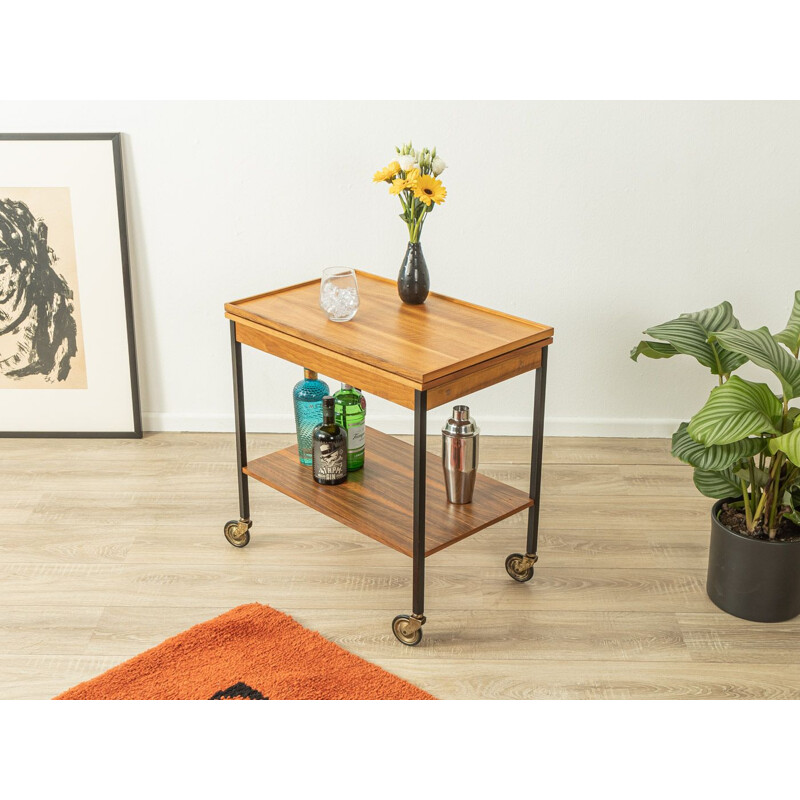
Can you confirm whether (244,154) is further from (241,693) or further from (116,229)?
(241,693)

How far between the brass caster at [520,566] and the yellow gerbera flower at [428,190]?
3.14 ft

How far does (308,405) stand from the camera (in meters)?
2.73

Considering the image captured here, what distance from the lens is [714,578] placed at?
2.56 metres

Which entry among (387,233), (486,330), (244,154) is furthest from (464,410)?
(244,154)

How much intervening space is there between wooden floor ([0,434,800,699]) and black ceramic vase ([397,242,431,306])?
0.75 metres

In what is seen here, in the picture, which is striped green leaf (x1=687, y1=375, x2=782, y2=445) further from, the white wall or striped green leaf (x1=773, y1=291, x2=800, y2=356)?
the white wall

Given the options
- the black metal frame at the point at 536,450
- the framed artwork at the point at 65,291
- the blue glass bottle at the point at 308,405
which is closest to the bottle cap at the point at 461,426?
the black metal frame at the point at 536,450

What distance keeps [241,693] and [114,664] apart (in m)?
0.33

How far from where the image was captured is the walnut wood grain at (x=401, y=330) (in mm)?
2221

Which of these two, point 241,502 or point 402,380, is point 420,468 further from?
point 241,502

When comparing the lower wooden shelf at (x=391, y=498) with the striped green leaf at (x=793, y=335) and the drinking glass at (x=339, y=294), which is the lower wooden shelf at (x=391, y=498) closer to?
the drinking glass at (x=339, y=294)

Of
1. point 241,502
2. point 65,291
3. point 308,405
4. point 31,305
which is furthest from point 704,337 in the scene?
point 31,305

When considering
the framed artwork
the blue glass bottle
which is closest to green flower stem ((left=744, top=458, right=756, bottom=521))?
the blue glass bottle

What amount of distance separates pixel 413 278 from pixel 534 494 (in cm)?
64
